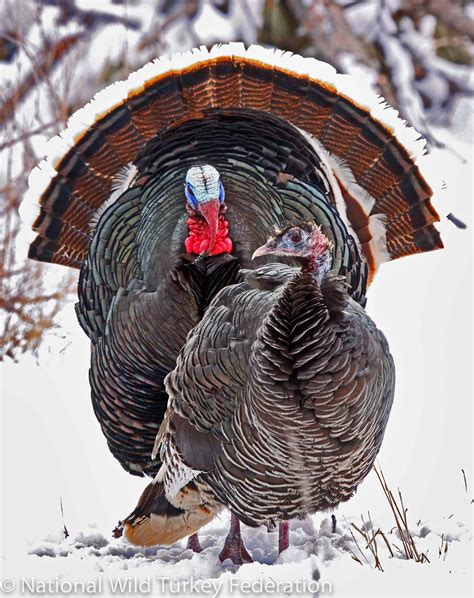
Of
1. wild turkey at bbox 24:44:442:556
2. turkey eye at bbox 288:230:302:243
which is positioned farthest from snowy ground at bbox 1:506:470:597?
turkey eye at bbox 288:230:302:243

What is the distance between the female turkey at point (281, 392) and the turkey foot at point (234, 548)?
1.34 ft

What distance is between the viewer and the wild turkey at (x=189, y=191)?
13.5 ft

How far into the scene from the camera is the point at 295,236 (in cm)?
326

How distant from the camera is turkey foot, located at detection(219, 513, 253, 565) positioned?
167 inches

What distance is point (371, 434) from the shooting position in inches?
137

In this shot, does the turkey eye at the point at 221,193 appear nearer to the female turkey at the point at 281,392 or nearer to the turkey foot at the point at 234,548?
the female turkey at the point at 281,392

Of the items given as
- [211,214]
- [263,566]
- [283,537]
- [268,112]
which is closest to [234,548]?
[283,537]

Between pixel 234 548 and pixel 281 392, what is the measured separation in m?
1.25

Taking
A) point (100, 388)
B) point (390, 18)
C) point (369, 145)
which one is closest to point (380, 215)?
point (369, 145)

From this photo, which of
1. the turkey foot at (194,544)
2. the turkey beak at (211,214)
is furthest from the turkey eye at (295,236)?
the turkey foot at (194,544)

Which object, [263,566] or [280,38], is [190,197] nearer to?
[263,566]

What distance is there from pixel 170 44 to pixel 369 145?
6.05 meters

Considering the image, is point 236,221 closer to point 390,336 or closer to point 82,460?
point 82,460

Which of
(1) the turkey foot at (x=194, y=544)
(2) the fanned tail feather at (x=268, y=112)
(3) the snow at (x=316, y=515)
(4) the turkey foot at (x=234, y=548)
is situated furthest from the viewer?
(2) the fanned tail feather at (x=268, y=112)
